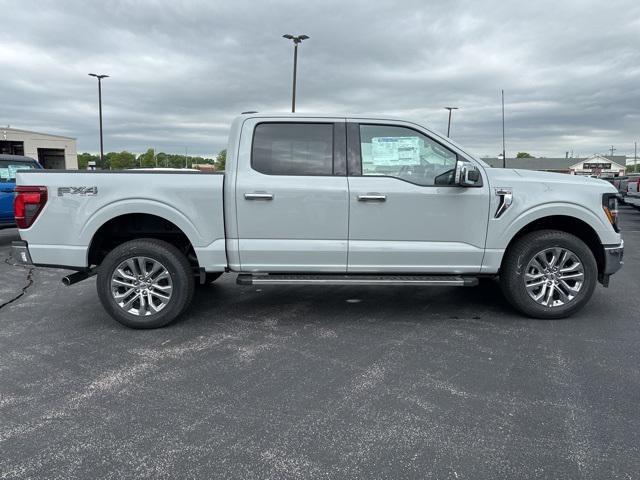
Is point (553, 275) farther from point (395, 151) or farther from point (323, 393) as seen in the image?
point (323, 393)

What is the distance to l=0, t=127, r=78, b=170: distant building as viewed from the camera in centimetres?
4966

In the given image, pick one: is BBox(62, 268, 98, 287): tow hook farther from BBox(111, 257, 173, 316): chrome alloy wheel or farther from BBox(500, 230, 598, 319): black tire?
BBox(500, 230, 598, 319): black tire

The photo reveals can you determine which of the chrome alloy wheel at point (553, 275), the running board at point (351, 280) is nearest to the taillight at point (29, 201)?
the running board at point (351, 280)

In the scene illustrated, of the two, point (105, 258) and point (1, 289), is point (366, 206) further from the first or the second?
point (1, 289)

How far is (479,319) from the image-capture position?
16.4ft

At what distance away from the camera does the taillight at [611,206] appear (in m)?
4.80

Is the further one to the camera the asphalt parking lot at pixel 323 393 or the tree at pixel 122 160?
the tree at pixel 122 160

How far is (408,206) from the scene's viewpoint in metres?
4.64

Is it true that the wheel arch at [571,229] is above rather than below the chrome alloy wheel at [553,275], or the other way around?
above

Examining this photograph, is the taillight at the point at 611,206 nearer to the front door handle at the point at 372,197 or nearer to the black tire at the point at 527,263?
the black tire at the point at 527,263

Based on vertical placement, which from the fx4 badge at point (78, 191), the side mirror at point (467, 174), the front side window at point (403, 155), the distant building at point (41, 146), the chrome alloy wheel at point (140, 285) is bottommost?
the chrome alloy wheel at point (140, 285)

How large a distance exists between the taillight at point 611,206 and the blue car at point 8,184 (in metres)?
9.64

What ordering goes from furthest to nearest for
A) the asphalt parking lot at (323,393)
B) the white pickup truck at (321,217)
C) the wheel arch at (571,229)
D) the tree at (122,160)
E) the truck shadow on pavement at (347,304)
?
1. the tree at (122,160)
2. the truck shadow on pavement at (347,304)
3. the wheel arch at (571,229)
4. the white pickup truck at (321,217)
5. the asphalt parking lot at (323,393)

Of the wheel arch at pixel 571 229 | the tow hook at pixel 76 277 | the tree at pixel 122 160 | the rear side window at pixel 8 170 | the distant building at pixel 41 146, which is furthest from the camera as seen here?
the tree at pixel 122 160
